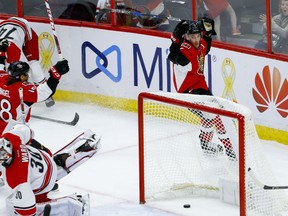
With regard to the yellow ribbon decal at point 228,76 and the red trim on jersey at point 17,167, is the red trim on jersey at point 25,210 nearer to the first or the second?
the red trim on jersey at point 17,167

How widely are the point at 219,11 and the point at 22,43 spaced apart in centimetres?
172

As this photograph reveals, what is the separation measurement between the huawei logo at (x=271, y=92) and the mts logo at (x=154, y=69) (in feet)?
3.13

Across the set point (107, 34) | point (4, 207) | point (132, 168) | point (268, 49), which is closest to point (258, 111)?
point (268, 49)

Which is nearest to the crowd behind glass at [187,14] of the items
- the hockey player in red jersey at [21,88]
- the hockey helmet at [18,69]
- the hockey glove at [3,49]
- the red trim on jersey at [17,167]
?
the hockey glove at [3,49]

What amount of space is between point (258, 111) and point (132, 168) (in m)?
1.17

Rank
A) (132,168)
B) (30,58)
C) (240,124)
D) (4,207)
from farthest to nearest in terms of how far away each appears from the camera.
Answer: (30,58), (132,168), (4,207), (240,124)

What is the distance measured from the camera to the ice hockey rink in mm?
6543

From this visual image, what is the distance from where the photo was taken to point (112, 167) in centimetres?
757

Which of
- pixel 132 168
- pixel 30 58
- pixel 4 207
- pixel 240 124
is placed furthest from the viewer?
pixel 30 58

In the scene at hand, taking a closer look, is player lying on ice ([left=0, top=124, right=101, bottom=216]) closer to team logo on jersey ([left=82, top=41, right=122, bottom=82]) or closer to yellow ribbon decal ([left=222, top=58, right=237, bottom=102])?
yellow ribbon decal ([left=222, top=58, right=237, bottom=102])

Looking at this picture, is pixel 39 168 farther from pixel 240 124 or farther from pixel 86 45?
pixel 86 45

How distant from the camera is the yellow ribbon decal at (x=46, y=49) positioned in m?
9.31

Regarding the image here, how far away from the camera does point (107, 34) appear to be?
29.5 feet

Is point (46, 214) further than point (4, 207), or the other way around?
point (4, 207)
